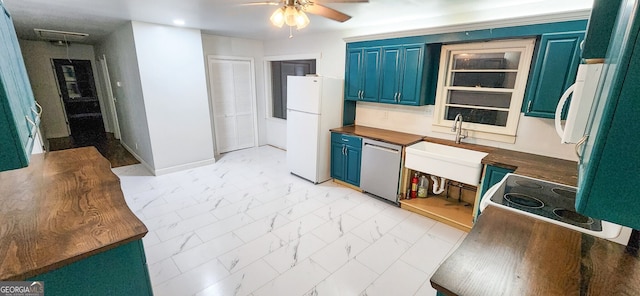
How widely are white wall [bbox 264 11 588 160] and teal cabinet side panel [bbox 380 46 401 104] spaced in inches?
7.8

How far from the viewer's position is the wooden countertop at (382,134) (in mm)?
3184

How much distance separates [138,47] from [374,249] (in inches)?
160

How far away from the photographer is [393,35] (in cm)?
323

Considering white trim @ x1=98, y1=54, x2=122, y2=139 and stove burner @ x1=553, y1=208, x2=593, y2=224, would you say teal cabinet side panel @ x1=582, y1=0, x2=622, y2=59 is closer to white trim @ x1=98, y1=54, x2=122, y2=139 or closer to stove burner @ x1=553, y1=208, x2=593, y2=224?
stove burner @ x1=553, y1=208, x2=593, y2=224

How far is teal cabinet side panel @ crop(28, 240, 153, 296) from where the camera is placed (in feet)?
3.43

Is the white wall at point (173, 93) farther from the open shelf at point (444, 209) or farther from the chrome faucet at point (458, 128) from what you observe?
the chrome faucet at point (458, 128)

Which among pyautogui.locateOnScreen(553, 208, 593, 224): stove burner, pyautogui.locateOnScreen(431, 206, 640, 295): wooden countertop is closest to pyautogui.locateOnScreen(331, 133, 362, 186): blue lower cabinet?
pyautogui.locateOnScreen(553, 208, 593, 224): stove burner

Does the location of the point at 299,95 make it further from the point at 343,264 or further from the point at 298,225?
the point at 343,264

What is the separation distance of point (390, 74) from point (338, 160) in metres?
1.41

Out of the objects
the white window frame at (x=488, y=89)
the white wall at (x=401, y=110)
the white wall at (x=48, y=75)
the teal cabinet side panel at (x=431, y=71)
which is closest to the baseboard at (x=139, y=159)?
the white wall at (x=48, y=75)

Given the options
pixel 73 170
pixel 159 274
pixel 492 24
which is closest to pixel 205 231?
pixel 159 274

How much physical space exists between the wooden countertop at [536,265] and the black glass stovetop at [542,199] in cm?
17

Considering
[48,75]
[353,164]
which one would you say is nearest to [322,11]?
[353,164]

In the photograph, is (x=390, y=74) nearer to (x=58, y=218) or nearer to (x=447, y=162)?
(x=447, y=162)
